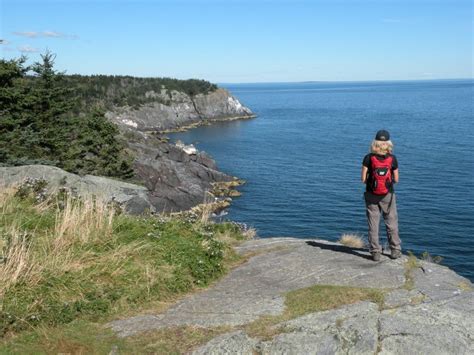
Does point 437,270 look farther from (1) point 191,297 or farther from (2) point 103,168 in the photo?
(2) point 103,168

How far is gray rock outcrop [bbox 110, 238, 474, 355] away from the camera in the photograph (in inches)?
213

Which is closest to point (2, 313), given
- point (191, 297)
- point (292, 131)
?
point (191, 297)

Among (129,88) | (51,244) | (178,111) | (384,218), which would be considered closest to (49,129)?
(51,244)

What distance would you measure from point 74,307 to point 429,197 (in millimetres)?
40666

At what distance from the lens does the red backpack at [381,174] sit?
8273 mm

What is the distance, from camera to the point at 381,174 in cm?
828

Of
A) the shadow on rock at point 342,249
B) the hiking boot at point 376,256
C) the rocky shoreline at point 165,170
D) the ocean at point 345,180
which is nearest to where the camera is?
the hiking boot at point 376,256

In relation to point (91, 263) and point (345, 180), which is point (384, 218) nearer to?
point (91, 263)

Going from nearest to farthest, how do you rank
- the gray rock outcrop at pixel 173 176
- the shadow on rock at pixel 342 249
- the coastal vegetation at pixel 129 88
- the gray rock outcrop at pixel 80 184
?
the shadow on rock at pixel 342 249 → the gray rock outcrop at pixel 80 184 → the gray rock outcrop at pixel 173 176 → the coastal vegetation at pixel 129 88

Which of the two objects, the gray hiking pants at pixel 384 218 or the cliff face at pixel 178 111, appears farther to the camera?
the cliff face at pixel 178 111

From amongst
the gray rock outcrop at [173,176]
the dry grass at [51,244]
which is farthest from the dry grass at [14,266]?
the gray rock outcrop at [173,176]

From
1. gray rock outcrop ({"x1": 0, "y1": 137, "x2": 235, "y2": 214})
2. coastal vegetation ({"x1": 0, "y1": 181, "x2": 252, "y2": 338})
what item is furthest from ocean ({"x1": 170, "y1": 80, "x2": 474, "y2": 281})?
coastal vegetation ({"x1": 0, "y1": 181, "x2": 252, "y2": 338})

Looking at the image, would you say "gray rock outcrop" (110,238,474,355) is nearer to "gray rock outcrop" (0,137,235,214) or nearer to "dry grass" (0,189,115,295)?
"dry grass" (0,189,115,295)

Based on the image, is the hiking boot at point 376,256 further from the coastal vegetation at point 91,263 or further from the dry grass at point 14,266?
the dry grass at point 14,266
